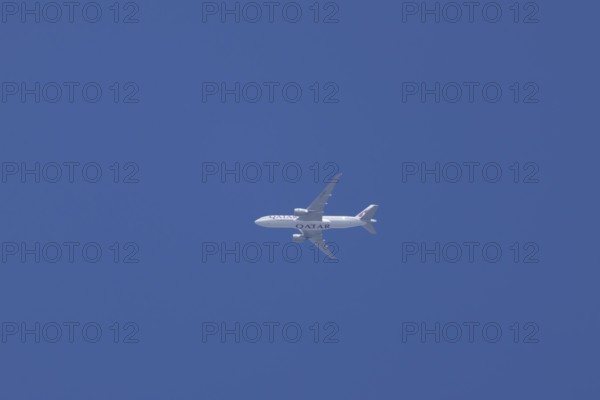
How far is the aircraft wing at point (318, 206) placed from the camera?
3602 inches

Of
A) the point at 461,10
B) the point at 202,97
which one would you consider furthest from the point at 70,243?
the point at 461,10

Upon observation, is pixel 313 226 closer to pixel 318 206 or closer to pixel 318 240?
pixel 318 206

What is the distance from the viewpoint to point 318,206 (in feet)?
303

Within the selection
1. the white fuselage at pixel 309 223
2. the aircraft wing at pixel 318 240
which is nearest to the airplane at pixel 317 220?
the white fuselage at pixel 309 223

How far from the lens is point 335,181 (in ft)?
298

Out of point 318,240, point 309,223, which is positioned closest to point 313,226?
point 309,223

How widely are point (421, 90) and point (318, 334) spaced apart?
91.2 ft

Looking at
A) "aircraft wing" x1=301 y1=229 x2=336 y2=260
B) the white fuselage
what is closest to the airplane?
the white fuselage

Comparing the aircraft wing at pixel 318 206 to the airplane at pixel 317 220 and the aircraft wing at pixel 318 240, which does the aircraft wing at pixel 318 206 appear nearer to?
the airplane at pixel 317 220

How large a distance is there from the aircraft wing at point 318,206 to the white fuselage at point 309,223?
46 cm

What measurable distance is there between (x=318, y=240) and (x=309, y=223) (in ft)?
21.4

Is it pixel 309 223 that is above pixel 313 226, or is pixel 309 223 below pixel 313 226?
above

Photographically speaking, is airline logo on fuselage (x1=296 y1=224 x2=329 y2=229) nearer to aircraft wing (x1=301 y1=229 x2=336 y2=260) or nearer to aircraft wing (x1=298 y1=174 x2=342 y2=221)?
aircraft wing (x1=298 y1=174 x2=342 y2=221)

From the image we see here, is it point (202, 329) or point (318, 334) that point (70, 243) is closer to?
point (202, 329)
